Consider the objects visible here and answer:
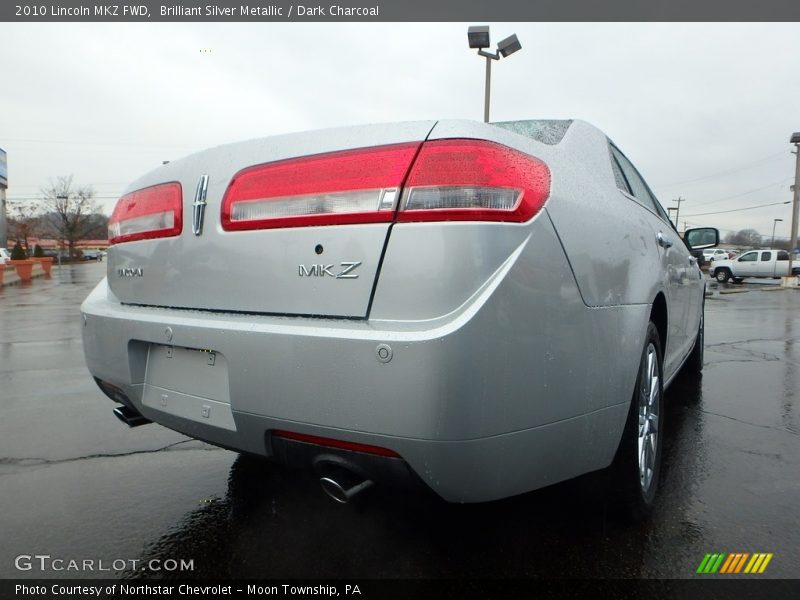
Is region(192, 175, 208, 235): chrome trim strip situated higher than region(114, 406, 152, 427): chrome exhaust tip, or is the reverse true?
region(192, 175, 208, 235): chrome trim strip

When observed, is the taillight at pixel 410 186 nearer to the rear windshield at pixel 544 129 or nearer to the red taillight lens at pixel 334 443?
the rear windshield at pixel 544 129

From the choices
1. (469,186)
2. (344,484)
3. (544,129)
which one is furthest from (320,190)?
(544,129)

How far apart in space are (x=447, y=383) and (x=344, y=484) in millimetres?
476

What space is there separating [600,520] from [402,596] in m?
0.85

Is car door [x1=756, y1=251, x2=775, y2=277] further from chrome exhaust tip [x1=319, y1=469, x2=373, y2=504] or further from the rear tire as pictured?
chrome exhaust tip [x1=319, y1=469, x2=373, y2=504]

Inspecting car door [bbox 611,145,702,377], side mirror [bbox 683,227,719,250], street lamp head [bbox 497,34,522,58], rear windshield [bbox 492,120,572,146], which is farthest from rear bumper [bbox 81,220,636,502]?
street lamp head [bbox 497,34,522,58]

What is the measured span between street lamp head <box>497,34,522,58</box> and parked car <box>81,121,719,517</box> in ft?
30.5

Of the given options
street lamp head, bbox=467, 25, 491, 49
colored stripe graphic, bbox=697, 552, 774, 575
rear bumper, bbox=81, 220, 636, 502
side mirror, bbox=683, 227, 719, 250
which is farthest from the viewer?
street lamp head, bbox=467, 25, 491, 49

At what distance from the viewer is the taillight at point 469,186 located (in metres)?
1.51

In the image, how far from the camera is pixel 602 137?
2.40m

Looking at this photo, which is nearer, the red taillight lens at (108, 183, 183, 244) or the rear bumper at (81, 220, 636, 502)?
the rear bumper at (81, 220, 636, 502)

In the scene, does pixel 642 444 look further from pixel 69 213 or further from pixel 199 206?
pixel 69 213

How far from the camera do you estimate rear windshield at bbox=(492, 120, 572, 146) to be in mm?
2059

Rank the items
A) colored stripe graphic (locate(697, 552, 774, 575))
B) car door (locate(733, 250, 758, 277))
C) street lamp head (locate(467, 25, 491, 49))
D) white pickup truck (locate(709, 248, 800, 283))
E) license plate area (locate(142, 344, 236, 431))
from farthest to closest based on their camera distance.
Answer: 1. car door (locate(733, 250, 758, 277))
2. white pickup truck (locate(709, 248, 800, 283))
3. street lamp head (locate(467, 25, 491, 49))
4. colored stripe graphic (locate(697, 552, 774, 575))
5. license plate area (locate(142, 344, 236, 431))
